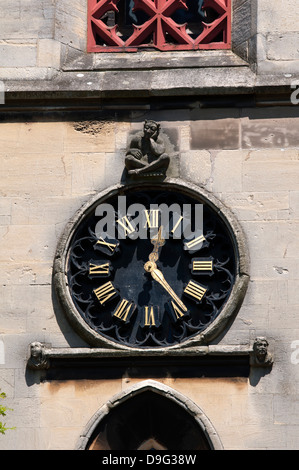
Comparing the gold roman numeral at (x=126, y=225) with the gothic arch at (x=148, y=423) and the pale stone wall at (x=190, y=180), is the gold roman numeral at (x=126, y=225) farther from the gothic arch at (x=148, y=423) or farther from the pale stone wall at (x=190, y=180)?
the gothic arch at (x=148, y=423)

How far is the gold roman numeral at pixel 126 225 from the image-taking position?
58.7 ft

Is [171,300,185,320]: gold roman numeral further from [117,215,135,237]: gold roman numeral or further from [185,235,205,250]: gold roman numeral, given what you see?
[117,215,135,237]: gold roman numeral

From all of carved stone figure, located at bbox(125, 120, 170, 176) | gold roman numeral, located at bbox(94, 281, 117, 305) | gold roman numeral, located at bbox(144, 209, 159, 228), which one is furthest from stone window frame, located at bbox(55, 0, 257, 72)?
gold roman numeral, located at bbox(94, 281, 117, 305)

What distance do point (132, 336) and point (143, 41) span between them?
3.26 meters

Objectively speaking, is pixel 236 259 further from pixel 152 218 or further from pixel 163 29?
pixel 163 29

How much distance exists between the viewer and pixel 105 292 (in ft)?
58.0

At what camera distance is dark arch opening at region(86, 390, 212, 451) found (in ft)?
56.1

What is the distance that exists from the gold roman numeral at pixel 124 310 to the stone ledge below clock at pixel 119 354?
1.24ft

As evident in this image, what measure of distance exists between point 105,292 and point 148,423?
1.33 meters

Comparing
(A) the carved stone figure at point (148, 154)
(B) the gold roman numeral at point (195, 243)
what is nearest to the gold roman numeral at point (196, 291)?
(B) the gold roman numeral at point (195, 243)

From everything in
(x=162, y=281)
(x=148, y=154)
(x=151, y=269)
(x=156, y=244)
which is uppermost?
(x=148, y=154)

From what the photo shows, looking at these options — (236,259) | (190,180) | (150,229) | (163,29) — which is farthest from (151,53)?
(236,259)

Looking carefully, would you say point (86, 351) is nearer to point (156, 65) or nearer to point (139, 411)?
point (139, 411)
